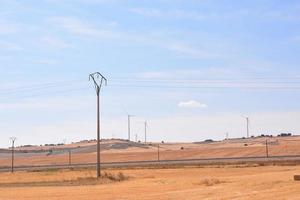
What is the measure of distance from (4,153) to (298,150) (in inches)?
4424

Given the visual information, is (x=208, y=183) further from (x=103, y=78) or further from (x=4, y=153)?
(x=4, y=153)

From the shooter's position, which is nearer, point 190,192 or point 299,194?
point 299,194

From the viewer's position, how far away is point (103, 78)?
202ft

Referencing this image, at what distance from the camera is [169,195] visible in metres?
31.2

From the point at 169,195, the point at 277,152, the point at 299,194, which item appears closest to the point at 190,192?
the point at 169,195

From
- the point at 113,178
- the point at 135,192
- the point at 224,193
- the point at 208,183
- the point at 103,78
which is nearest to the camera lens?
the point at 224,193

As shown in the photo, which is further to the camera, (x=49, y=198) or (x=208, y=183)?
(x=208, y=183)

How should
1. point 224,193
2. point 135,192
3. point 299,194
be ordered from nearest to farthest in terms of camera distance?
point 299,194 → point 224,193 → point 135,192

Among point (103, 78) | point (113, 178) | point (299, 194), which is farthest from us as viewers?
point (103, 78)

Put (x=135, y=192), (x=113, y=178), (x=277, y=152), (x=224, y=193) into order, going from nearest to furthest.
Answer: (x=224, y=193)
(x=135, y=192)
(x=113, y=178)
(x=277, y=152)

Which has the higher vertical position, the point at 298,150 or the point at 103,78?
the point at 103,78

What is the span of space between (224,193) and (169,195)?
9.58 feet

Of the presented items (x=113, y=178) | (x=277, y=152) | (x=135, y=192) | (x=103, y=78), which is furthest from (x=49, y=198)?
(x=277, y=152)

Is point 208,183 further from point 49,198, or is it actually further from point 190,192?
point 49,198
